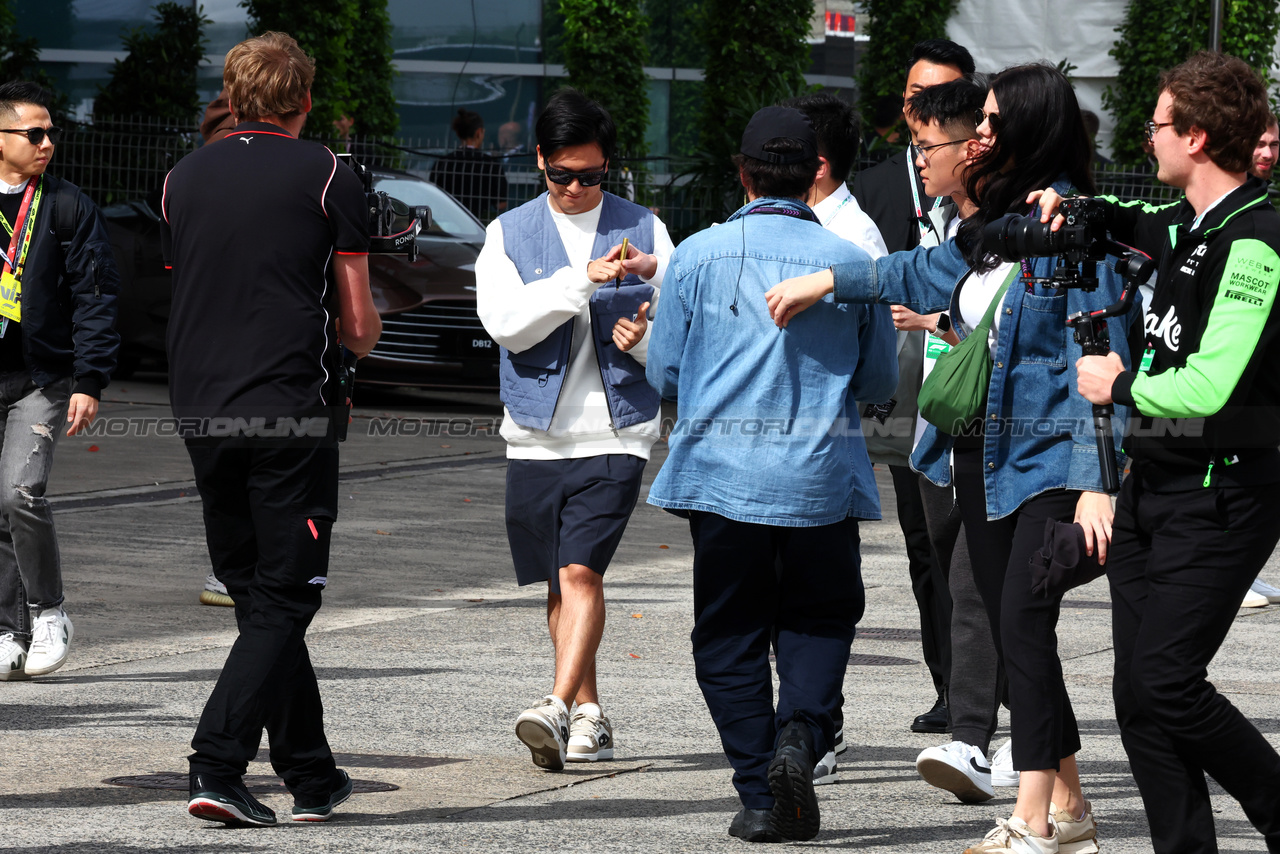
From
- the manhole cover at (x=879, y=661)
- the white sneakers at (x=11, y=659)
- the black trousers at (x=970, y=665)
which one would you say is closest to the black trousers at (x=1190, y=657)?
the black trousers at (x=970, y=665)

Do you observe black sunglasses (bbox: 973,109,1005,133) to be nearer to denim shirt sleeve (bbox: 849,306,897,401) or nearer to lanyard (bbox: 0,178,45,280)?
denim shirt sleeve (bbox: 849,306,897,401)

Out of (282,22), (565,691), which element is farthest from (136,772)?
(282,22)

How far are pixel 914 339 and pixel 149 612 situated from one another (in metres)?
3.74

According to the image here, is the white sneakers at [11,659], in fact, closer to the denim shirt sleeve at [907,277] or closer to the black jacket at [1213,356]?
the denim shirt sleeve at [907,277]

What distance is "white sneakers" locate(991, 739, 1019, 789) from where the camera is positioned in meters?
5.51

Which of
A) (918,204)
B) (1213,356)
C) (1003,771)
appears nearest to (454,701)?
(1003,771)

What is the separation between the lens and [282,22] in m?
22.2

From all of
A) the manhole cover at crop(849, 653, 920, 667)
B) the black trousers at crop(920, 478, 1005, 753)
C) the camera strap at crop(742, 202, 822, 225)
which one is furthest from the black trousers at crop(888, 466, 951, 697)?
the camera strap at crop(742, 202, 822, 225)

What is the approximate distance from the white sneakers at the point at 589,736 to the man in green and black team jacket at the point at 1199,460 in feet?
6.66

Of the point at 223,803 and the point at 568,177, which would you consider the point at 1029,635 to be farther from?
the point at 568,177

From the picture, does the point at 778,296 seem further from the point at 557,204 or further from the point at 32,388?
the point at 32,388

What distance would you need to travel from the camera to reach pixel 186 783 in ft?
17.5

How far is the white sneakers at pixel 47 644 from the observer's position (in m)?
6.77

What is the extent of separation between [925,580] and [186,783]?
102 inches
